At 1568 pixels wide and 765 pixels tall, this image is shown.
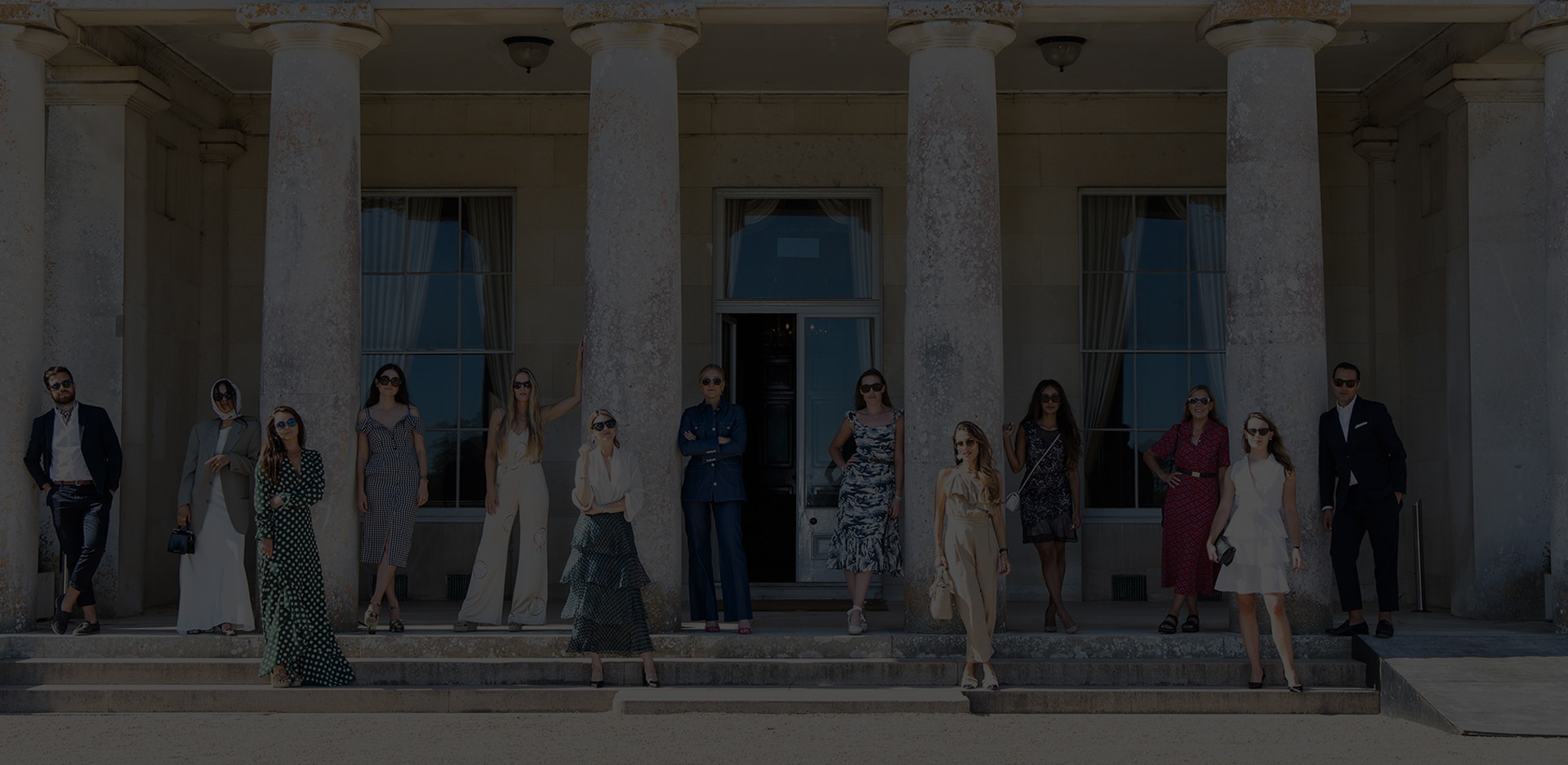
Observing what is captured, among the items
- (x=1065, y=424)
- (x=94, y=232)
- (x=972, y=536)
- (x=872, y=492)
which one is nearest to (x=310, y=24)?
(x=94, y=232)

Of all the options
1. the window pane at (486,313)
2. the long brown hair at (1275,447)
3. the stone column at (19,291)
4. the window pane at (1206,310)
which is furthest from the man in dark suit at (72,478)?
the window pane at (1206,310)

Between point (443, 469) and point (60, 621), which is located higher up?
point (443, 469)

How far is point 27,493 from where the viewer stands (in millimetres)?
9992

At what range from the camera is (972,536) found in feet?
29.0

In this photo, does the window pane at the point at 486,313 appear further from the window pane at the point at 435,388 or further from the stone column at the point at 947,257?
the stone column at the point at 947,257

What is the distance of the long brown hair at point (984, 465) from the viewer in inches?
346

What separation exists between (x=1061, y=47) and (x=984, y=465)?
407 cm

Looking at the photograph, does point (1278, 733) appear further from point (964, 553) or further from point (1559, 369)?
point (1559, 369)

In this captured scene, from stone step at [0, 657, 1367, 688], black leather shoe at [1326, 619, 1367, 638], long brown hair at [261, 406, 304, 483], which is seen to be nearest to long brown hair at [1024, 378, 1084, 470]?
stone step at [0, 657, 1367, 688]

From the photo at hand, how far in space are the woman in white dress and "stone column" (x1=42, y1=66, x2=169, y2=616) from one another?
781 cm

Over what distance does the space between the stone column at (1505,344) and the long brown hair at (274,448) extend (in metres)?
8.27

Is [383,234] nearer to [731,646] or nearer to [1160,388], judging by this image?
[731,646]

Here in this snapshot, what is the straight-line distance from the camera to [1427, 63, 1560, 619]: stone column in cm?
1116

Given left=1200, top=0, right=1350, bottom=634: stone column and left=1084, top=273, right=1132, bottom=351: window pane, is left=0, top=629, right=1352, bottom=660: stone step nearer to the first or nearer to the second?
left=1200, top=0, right=1350, bottom=634: stone column
